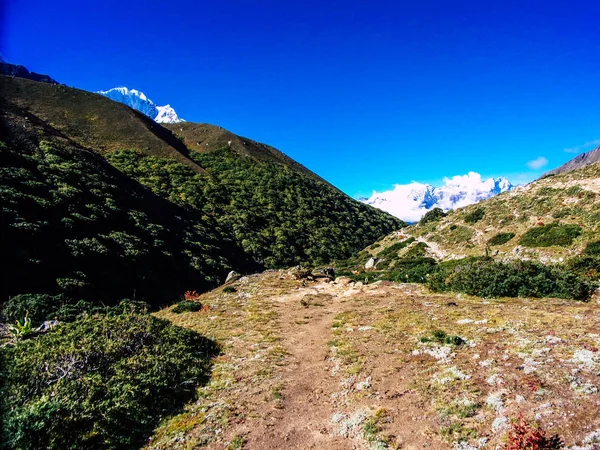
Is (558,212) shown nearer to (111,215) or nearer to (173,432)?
(173,432)

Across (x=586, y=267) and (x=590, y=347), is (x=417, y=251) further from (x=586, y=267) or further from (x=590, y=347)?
(x=590, y=347)

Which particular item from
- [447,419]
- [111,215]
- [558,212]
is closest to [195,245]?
[111,215]

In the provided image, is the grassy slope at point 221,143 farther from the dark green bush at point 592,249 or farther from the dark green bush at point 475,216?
the dark green bush at point 592,249

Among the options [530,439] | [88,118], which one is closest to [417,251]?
[530,439]

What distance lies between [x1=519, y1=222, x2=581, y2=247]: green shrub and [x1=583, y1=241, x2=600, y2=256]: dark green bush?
2.58m

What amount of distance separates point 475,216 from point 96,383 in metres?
51.1

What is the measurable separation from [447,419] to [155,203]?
46.6m

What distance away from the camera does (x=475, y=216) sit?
4822 centimetres

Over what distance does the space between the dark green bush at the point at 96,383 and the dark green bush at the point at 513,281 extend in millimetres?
16818

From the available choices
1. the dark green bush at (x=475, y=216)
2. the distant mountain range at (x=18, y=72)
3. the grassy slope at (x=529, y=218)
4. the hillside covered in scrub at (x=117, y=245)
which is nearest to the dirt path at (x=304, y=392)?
the hillside covered in scrub at (x=117, y=245)

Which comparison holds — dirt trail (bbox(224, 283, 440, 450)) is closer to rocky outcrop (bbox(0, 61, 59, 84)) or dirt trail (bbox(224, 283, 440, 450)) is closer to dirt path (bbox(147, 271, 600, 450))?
dirt path (bbox(147, 271, 600, 450))

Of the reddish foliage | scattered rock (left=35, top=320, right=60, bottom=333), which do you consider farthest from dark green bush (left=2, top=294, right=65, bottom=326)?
the reddish foliage

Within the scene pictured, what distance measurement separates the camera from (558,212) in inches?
1459

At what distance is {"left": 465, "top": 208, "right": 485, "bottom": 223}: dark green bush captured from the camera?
47.5 metres
